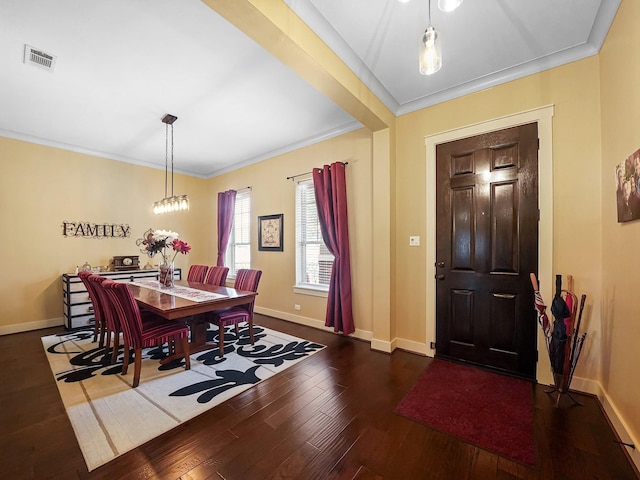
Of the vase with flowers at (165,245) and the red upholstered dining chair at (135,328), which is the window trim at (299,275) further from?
the red upholstered dining chair at (135,328)

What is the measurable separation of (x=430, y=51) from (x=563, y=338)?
86.8 inches

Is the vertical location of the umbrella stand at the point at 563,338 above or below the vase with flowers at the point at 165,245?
below

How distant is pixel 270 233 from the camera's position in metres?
4.63

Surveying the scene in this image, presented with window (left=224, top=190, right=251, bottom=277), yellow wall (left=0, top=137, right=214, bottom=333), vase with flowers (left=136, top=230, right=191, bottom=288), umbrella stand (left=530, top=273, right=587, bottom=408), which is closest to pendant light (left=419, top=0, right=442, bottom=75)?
umbrella stand (left=530, top=273, right=587, bottom=408)

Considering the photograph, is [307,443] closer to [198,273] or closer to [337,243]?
[337,243]

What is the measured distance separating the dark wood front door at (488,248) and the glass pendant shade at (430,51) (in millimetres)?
1681

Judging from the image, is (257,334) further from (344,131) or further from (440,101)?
(440,101)

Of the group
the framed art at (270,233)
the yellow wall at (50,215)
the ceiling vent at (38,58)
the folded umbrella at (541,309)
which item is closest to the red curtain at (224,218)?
the framed art at (270,233)

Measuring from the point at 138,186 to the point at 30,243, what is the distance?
1.72 m

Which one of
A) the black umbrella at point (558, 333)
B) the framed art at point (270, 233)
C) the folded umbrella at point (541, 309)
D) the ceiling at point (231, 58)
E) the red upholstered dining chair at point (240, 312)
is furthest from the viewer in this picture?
the framed art at point (270, 233)

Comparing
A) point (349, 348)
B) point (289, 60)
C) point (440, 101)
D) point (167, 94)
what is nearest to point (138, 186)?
point (167, 94)

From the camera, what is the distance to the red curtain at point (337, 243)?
11.6 ft

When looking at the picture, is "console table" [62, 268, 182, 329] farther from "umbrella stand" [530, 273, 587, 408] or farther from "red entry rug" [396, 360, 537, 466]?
"umbrella stand" [530, 273, 587, 408]

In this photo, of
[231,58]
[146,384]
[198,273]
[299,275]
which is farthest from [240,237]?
[231,58]
